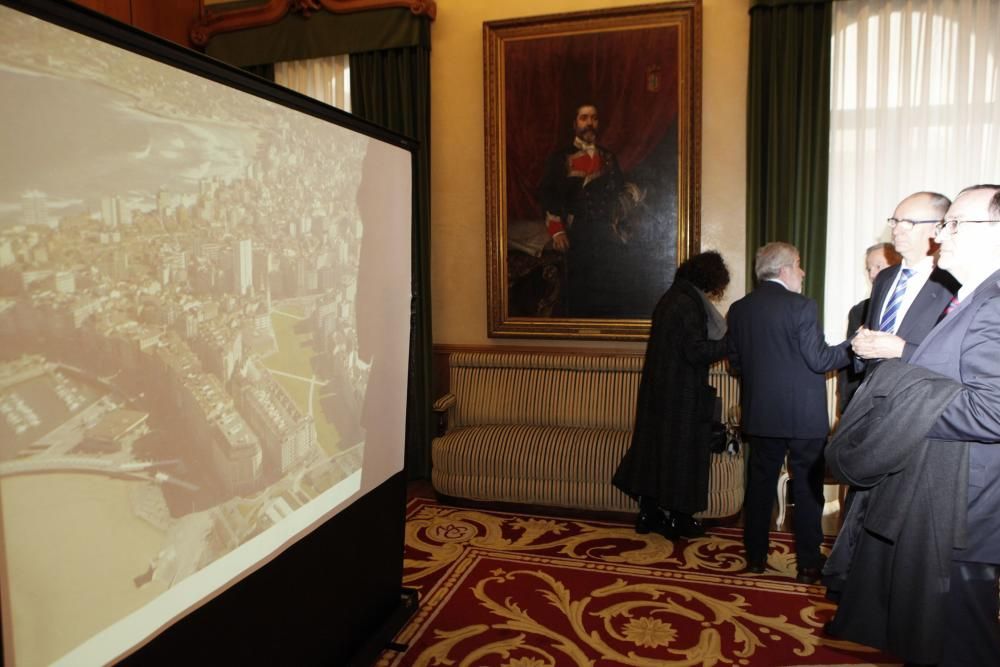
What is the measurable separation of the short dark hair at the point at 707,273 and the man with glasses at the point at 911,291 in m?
0.92

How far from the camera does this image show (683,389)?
3.67 m

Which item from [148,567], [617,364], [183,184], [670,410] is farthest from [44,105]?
[617,364]

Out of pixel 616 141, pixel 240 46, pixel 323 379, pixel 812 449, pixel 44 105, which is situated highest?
pixel 240 46

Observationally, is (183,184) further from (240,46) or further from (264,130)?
(240,46)

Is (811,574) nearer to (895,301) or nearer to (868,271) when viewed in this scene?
(895,301)

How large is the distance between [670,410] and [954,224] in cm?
186

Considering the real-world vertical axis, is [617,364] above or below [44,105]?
below

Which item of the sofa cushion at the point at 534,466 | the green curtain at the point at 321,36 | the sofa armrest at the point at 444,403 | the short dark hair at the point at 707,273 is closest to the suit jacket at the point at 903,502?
the short dark hair at the point at 707,273

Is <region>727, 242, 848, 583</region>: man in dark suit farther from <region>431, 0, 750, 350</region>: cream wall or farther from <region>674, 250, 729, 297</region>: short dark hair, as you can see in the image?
<region>431, 0, 750, 350</region>: cream wall

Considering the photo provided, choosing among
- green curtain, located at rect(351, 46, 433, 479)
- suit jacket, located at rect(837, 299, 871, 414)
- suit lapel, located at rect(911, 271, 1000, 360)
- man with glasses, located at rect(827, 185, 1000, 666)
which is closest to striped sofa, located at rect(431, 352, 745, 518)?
green curtain, located at rect(351, 46, 433, 479)

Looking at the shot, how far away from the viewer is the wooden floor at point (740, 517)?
394 cm

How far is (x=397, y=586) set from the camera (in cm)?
308

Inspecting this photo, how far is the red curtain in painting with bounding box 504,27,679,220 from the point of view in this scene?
457 centimetres

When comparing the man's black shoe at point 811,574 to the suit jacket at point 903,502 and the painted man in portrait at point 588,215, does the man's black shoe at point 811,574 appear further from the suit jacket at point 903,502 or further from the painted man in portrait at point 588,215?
the painted man in portrait at point 588,215
